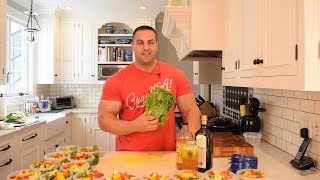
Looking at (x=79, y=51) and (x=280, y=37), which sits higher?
(x=79, y=51)

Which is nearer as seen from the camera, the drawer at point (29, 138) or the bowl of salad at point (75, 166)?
the bowl of salad at point (75, 166)

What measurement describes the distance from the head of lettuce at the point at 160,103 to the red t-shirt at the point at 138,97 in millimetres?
309

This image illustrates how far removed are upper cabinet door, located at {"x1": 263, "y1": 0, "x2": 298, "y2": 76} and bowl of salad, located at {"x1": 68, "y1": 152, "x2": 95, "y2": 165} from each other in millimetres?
957

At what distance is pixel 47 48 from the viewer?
4773mm

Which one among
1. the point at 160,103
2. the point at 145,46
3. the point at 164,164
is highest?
the point at 145,46

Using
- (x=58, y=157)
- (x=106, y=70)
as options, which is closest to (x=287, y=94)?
(x=58, y=157)

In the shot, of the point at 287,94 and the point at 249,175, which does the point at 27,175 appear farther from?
the point at 287,94

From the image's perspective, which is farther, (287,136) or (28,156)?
(28,156)

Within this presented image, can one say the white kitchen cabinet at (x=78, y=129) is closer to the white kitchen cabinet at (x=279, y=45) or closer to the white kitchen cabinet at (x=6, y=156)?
the white kitchen cabinet at (x=6, y=156)

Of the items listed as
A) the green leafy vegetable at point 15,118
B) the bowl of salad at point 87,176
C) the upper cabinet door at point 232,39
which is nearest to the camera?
the bowl of salad at point 87,176

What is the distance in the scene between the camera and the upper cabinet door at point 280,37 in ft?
3.69

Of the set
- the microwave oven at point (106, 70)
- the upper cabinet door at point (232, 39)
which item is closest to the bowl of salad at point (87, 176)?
the upper cabinet door at point (232, 39)

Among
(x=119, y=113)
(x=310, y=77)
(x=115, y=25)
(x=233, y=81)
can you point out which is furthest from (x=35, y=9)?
(x=310, y=77)

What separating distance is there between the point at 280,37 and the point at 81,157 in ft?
3.59
